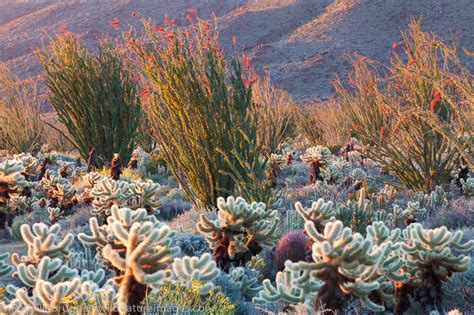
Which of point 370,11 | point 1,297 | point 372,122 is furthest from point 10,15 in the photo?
point 1,297

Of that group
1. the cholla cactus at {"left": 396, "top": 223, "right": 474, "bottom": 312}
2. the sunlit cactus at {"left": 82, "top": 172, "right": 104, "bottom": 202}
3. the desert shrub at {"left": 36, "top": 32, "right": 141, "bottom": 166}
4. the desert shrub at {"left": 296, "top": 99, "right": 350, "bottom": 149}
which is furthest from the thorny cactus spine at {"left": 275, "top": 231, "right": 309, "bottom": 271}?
the desert shrub at {"left": 296, "top": 99, "right": 350, "bottom": 149}

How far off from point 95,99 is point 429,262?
6507mm

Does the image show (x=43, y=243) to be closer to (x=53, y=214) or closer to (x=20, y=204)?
(x=53, y=214)

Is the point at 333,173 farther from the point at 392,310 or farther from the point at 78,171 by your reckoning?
the point at 392,310

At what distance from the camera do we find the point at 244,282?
3.21 m

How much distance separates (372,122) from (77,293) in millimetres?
9040

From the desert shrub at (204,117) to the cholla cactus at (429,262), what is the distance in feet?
8.85

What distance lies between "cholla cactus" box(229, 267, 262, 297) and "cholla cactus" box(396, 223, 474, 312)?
85cm

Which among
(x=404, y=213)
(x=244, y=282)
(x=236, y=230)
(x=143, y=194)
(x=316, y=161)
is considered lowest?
(x=316, y=161)

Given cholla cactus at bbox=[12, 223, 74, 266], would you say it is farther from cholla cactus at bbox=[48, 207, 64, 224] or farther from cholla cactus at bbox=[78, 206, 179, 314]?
cholla cactus at bbox=[48, 207, 64, 224]

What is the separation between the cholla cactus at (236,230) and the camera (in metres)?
3.17

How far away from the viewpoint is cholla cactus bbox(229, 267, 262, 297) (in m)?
3.13

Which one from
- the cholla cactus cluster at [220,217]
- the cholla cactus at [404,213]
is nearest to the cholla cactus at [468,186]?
the cholla cactus cluster at [220,217]

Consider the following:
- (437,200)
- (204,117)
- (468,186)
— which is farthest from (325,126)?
(204,117)
